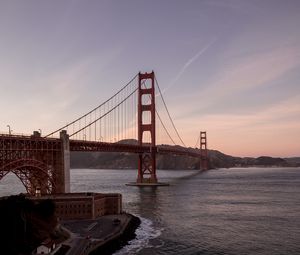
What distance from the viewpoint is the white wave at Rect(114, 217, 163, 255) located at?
43.2m

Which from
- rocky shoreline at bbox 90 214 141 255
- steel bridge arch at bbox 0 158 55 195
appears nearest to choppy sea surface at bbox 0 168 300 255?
rocky shoreline at bbox 90 214 141 255

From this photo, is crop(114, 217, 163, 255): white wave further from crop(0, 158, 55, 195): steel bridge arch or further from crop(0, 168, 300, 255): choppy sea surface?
crop(0, 158, 55, 195): steel bridge arch

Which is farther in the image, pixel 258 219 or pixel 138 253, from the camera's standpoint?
pixel 258 219

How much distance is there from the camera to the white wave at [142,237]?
4325 centimetres

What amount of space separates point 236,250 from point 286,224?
665 inches

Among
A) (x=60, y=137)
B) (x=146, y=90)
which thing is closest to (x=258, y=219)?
(x=60, y=137)

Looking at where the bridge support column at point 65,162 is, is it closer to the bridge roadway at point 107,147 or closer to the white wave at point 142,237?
the bridge roadway at point 107,147

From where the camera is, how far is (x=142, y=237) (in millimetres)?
48906

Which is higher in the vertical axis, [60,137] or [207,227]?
[60,137]

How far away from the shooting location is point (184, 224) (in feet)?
191

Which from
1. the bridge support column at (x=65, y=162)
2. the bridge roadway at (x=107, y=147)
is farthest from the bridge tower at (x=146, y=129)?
the bridge support column at (x=65, y=162)

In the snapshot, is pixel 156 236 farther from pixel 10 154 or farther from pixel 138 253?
pixel 10 154

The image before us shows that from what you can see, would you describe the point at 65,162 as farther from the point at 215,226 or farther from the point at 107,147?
the point at 107,147

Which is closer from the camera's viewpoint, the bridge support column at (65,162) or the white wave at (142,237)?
the white wave at (142,237)
